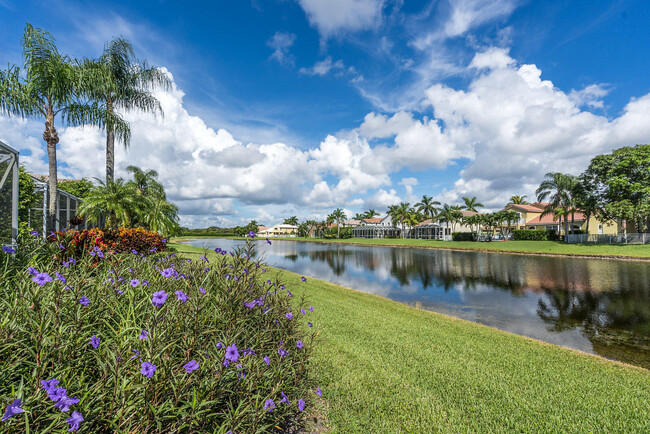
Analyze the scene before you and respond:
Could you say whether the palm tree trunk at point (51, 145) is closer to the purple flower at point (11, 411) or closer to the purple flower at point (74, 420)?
the purple flower at point (11, 411)

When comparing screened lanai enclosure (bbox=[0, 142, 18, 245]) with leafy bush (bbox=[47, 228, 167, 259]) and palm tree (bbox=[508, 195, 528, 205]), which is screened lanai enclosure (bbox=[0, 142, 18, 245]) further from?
palm tree (bbox=[508, 195, 528, 205])

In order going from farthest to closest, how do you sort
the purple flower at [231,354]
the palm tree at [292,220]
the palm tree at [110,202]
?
the palm tree at [292,220] → the palm tree at [110,202] → the purple flower at [231,354]

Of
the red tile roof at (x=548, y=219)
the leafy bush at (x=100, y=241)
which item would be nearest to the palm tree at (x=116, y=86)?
the leafy bush at (x=100, y=241)

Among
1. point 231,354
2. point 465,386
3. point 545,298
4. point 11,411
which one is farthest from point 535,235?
point 11,411

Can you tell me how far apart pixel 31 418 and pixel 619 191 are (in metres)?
50.6

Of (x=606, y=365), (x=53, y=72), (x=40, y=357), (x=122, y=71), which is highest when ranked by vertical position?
(x=122, y=71)

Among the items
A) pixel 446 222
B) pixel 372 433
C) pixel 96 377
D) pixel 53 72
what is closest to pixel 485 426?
pixel 372 433

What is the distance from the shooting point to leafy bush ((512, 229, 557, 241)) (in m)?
42.8

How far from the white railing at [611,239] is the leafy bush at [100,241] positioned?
1895 inches

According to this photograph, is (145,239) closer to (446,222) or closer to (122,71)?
(122,71)

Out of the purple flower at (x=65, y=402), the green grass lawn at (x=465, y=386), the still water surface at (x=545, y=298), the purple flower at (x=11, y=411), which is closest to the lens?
the purple flower at (x=11, y=411)

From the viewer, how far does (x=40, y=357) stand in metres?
1.68

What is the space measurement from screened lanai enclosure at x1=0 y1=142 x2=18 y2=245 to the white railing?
50.7m

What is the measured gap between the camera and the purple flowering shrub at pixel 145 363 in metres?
1.59
